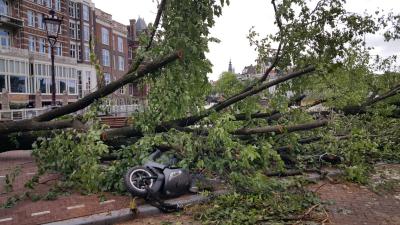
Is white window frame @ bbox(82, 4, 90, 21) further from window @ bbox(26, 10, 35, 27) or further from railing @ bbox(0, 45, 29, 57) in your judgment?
railing @ bbox(0, 45, 29, 57)

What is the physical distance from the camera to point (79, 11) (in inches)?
1870

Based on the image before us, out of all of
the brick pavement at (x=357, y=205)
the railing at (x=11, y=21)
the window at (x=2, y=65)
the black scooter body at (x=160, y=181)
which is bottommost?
the brick pavement at (x=357, y=205)

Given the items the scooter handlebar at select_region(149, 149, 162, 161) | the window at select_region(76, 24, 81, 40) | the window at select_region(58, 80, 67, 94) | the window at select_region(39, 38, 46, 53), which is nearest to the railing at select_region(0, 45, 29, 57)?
the window at select_region(39, 38, 46, 53)

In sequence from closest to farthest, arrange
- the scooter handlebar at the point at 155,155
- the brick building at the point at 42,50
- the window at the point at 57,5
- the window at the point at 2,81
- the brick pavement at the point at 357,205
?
the brick pavement at the point at 357,205 → the scooter handlebar at the point at 155,155 → the window at the point at 2,81 → the brick building at the point at 42,50 → the window at the point at 57,5

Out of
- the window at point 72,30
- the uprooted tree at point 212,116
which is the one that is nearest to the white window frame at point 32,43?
the window at point 72,30

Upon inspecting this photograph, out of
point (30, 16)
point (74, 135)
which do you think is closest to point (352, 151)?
point (74, 135)

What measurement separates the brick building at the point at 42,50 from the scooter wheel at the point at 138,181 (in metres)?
24.5

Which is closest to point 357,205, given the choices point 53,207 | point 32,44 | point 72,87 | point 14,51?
point 53,207

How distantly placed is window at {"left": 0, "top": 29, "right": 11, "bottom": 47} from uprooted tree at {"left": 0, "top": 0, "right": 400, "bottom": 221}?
33.1 metres

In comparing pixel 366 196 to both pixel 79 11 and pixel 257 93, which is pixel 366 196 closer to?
pixel 257 93

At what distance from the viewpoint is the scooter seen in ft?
19.0

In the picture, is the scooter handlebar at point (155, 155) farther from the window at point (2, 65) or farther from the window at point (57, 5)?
the window at point (57, 5)

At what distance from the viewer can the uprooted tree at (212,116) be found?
5.74 m

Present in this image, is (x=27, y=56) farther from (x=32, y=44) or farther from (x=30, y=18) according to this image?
(x=30, y=18)
